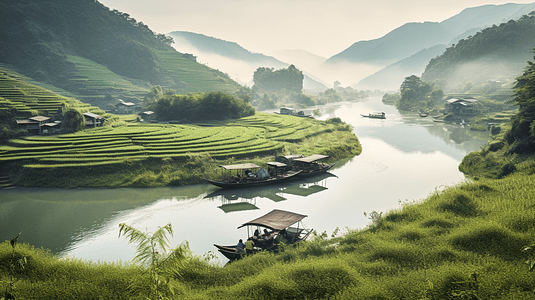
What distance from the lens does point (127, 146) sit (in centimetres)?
4269

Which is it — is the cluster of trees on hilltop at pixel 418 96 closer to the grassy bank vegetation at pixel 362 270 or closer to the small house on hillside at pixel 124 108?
the small house on hillside at pixel 124 108

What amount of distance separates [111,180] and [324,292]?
31.3 metres

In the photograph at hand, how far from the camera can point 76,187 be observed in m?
34.0

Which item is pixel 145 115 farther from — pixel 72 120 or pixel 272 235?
pixel 272 235

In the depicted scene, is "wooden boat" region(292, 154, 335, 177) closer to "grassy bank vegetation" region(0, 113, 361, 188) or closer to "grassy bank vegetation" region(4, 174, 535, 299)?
"grassy bank vegetation" region(0, 113, 361, 188)

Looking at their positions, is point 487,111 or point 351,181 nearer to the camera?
point 351,181

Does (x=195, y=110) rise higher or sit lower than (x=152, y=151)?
higher

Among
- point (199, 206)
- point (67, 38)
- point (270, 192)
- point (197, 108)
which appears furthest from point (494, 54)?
point (67, 38)

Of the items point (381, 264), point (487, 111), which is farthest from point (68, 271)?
point (487, 111)

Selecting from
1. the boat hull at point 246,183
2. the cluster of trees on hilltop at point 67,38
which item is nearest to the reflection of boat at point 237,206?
the boat hull at point 246,183

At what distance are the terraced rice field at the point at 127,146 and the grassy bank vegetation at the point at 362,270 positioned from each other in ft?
84.9

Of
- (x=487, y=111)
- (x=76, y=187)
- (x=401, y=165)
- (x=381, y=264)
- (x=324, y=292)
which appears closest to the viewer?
(x=324, y=292)

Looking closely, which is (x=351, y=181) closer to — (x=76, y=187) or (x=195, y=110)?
(x=76, y=187)

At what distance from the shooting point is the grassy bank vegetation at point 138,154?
116 feet
